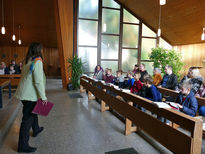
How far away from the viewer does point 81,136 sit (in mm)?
2656

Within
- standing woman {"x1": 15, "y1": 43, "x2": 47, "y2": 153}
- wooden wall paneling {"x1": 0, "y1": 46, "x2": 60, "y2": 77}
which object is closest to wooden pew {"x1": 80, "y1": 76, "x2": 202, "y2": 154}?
standing woman {"x1": 15, "y1": 43, "x2": 47, "y2": 153}

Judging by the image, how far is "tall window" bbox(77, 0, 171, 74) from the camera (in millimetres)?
7848

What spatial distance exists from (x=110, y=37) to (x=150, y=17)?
2188mm

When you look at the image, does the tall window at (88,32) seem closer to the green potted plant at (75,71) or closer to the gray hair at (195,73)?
the green potted plant at (75,71)

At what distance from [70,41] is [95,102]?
11.9ft

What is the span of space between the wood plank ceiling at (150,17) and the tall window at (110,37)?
54cm

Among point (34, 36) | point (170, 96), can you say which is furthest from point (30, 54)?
point (34, 36)

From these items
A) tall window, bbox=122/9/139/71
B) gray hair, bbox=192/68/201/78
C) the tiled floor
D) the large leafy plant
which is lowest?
the tiled floor

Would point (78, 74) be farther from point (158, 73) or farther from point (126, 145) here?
point (126, 145)

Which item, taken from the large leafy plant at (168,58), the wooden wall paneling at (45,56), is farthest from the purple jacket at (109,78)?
the wooden wall paneling at (45,56)

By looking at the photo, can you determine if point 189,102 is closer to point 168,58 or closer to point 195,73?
point 195,73

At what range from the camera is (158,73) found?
480 cm

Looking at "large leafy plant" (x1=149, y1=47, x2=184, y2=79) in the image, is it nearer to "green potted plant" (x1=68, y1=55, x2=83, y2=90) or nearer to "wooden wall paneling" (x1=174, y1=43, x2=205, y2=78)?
"wooden wall paneling" (x1=174, y1=43, x2=205, y2=78)

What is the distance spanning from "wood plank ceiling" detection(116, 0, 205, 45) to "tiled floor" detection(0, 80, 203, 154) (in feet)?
16.5
